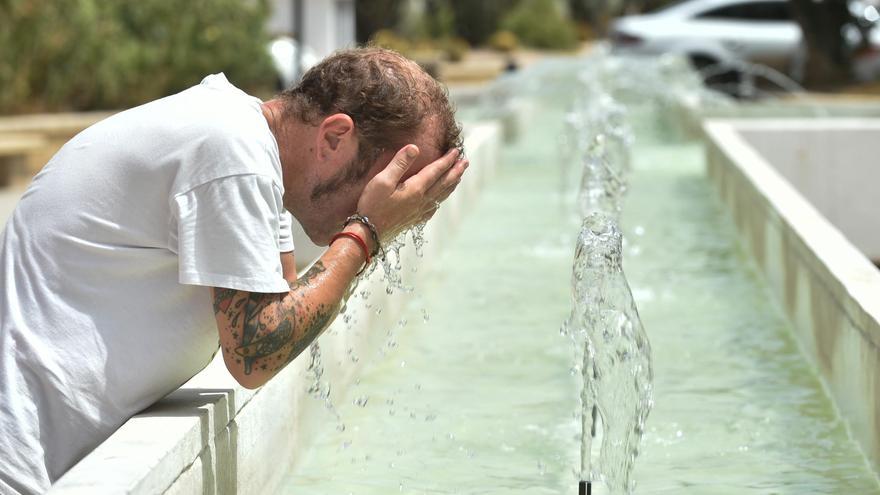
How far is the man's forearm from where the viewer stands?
2.49 metres

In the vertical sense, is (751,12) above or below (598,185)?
below

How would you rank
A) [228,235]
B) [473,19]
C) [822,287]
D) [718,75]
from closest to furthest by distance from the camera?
[228,235] → [822,287] → [718,75] → [473,19]

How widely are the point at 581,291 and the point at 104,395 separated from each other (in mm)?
1937

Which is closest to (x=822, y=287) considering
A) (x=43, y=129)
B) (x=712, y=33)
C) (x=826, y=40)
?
(x=43, y=129)

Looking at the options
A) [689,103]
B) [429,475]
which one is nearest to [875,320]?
[429,475]

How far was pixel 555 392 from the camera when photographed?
487cm

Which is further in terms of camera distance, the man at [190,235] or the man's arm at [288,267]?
the man's arm at [288,267]

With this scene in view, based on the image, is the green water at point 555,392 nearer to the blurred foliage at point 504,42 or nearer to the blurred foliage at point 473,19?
the blurred foliage at point 504,42

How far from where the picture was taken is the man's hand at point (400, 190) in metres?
2.64

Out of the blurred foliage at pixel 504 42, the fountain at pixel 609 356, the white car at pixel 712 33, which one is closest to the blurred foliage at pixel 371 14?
the blurred foliage at pixel 504 42

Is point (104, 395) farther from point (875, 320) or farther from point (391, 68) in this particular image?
point (875, 320)

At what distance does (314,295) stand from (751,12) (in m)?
21.1

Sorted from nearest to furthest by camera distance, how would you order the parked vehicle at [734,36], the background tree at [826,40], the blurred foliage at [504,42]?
the parked vehicle at [734,36], the background tree at [826,40], the blurred foliage at [504,42]

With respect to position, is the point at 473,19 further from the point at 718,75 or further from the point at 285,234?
the point at 285,234
